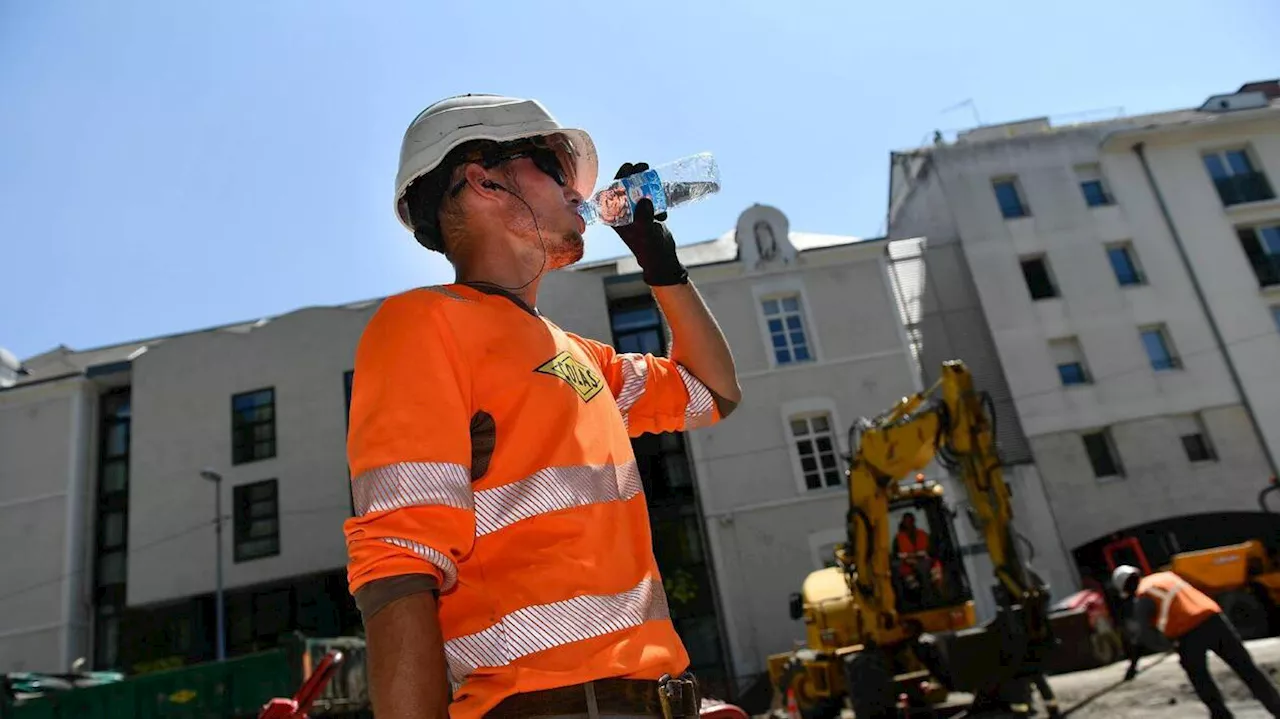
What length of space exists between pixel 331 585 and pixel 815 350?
15755 mm

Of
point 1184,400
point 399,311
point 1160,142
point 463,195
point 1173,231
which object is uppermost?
point 1160,142

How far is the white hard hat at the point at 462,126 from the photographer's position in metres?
2.06

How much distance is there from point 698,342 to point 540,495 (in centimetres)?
102

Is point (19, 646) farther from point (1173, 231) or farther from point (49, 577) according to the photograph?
point (1173, 231)

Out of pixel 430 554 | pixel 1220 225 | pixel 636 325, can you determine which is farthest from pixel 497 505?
pixel 1220 225

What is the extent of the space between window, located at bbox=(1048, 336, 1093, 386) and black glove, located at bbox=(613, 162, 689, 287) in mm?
26570

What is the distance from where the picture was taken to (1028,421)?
24.6m

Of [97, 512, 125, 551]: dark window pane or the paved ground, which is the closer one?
the paved ground

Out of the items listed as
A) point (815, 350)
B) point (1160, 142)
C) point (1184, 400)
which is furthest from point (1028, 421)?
point (1160, 142)

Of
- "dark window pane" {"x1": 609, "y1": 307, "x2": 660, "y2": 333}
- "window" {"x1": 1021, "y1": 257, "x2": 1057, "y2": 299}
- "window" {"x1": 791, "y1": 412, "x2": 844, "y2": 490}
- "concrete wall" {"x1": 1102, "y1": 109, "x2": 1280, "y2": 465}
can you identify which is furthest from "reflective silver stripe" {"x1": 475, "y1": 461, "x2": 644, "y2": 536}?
"concrete wall" {"x1": 1102, "y1": 109, "x2": 1280, "y2": 465}

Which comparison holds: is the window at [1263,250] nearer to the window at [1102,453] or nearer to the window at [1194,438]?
the window at [1194,438]

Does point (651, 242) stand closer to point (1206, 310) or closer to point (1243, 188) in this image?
point (1206, 310)

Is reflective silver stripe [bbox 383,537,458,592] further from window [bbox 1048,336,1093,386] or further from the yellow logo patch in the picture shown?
window [bbox 1048,336,1093,386]

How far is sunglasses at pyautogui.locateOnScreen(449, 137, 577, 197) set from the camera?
212cm
